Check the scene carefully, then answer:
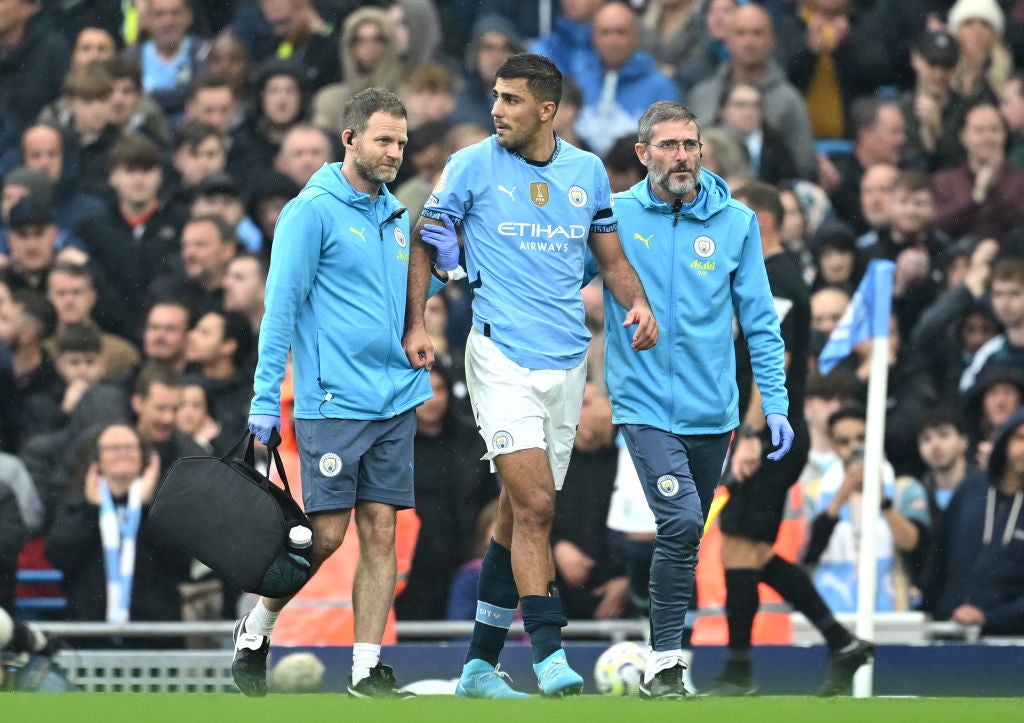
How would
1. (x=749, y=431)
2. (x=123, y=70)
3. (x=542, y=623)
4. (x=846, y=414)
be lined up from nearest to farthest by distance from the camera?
1. (x=542, y=623)
2. (x=749, y=431)
3. (x=846, y=414)
4. (x=123, y=70)

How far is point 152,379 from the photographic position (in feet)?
37.8

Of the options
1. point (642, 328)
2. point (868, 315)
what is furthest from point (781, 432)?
point (868, 315)

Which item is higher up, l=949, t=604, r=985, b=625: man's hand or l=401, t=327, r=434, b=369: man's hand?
l=401, t=327, r=434, b=369: man's hand

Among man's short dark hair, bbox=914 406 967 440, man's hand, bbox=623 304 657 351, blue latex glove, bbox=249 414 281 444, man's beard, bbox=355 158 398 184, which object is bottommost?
blue latex glove, bbox=249 414 281 444

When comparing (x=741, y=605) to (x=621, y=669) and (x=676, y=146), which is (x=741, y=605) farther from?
(x=676, y=146)

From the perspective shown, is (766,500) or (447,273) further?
(766,500)

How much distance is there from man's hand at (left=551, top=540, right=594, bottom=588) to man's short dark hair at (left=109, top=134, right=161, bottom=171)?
404cm

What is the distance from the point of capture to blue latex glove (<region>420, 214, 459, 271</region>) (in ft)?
24.5

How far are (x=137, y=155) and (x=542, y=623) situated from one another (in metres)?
6.69

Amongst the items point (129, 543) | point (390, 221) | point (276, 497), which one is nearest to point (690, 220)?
point (390, 221)

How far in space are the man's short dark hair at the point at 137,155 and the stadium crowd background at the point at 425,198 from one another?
3 centimetres

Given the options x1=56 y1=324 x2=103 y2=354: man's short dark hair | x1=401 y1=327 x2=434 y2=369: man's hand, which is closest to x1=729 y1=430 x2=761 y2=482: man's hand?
x1=401 y1=327 x2=434 y2=369: man's hand

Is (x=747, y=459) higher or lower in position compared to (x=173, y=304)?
lower

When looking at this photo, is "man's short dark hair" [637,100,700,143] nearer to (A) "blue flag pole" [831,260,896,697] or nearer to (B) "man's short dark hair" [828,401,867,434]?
(A) "blue flag pole" [831,260,896,697]
